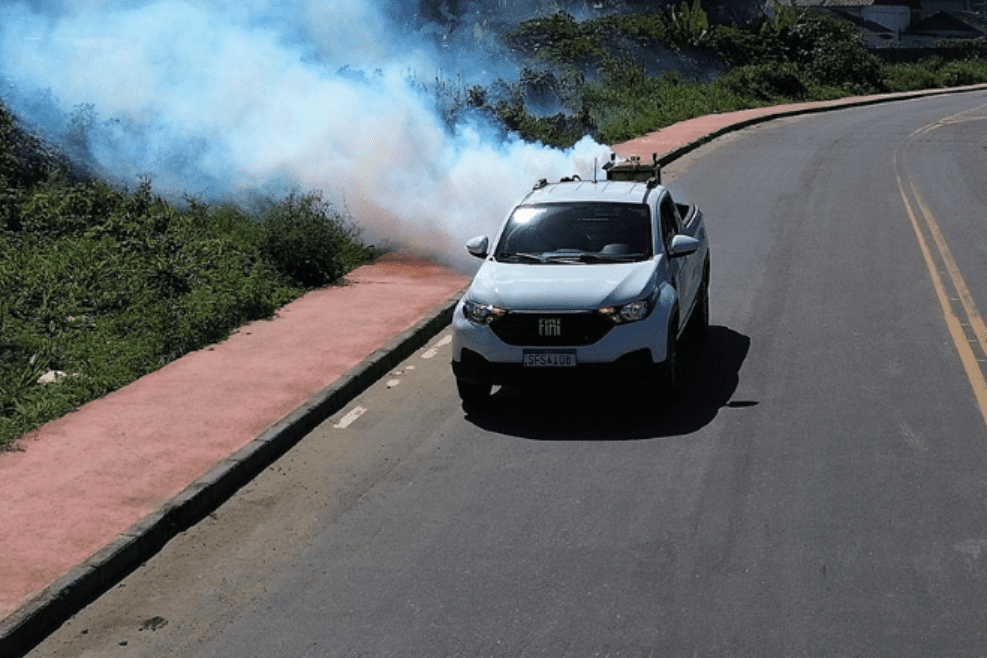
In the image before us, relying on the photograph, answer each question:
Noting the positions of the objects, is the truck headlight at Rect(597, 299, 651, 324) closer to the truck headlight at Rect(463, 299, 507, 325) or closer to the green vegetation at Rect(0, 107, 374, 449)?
the truck headlight at Rect(463, 299, 507, 325)

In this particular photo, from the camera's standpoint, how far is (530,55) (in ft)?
153

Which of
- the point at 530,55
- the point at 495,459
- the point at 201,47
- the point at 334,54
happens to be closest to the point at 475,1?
the point at 530,55

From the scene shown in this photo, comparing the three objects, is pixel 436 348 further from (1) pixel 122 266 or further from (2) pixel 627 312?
(1) pixel 122 266

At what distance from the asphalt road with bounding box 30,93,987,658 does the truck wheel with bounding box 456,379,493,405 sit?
0.62ft

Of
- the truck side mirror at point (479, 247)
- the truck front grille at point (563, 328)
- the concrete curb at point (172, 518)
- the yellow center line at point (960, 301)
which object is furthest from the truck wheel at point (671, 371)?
the concrete curb at point (172, 518)

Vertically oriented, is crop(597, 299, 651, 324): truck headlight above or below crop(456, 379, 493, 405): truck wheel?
above

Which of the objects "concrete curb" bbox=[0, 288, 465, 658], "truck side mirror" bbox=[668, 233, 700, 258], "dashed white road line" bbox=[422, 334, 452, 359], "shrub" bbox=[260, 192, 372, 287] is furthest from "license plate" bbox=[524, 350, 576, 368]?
"shrub" bbox=[260, 192, 372, 287]

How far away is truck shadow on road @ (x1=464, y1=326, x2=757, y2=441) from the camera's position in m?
11.4

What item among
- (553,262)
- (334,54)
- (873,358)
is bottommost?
(873,358)

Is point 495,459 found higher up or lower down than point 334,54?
lower down

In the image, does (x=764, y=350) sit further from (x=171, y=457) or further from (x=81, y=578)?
(x=81, y=578)

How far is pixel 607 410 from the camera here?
12094 mm

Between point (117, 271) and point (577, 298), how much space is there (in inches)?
280

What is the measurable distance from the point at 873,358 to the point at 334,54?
16307mm
